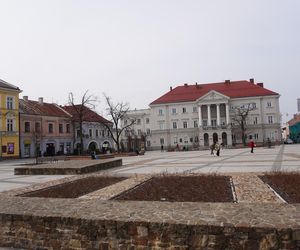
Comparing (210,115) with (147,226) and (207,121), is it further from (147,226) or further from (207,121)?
(147,226)

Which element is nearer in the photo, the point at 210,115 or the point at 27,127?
the point at 27,127

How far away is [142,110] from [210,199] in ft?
275

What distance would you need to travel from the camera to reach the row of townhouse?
156 ft

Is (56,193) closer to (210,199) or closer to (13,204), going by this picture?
(13,204)

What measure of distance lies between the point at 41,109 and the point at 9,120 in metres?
9.13

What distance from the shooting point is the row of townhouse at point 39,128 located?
47.7m

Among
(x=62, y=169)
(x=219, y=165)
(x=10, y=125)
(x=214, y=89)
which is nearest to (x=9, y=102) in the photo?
(x=10, y=125)

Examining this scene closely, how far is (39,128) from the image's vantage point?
54.2m

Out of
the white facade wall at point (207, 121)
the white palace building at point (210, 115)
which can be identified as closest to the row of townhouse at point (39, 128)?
the white palace building at point (210, 115)

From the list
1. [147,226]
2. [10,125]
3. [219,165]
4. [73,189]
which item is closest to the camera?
[147,226]

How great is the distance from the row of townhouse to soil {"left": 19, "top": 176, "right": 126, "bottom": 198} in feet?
110

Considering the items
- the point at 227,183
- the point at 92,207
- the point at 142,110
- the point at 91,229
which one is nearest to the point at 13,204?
the point at 92,207

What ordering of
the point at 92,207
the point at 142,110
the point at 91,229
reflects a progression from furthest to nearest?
the point at 142,110 → the point at 92,207 → the point at 91,229

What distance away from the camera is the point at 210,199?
8.32 meters
